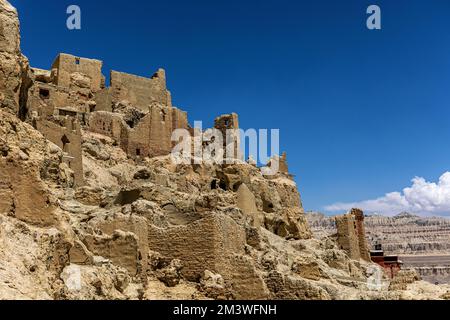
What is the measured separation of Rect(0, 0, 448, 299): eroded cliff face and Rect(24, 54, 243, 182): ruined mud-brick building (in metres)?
7.59

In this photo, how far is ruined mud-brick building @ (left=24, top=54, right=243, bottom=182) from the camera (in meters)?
34.2

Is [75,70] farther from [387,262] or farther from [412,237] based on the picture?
[412,237]

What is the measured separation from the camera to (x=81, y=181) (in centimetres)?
2303

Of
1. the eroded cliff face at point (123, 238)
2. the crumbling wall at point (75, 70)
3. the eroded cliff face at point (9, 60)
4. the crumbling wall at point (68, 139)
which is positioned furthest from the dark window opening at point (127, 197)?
the crumbling wall at point (75, 70)

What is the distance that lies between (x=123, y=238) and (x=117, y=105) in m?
24.3

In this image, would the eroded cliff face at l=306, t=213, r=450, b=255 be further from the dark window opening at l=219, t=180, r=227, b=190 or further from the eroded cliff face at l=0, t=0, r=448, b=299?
the eroded cliff face at l=0, t=0, r=448, b=299

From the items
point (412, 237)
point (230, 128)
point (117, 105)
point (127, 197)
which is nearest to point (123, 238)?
point (127, 197)

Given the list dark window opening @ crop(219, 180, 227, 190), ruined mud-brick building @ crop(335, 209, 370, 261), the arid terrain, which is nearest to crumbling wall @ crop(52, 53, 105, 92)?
dark window opening @ crop(219, 180, 227, 190)

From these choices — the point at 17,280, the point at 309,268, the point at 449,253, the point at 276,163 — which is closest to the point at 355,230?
the point at 276,163

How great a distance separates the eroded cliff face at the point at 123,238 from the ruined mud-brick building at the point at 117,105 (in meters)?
7.59

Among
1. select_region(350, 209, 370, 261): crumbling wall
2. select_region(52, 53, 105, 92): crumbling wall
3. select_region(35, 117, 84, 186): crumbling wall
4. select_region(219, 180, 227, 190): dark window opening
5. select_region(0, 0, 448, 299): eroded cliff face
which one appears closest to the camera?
select_region(0, 0, 448, 299): eroded cliff face
